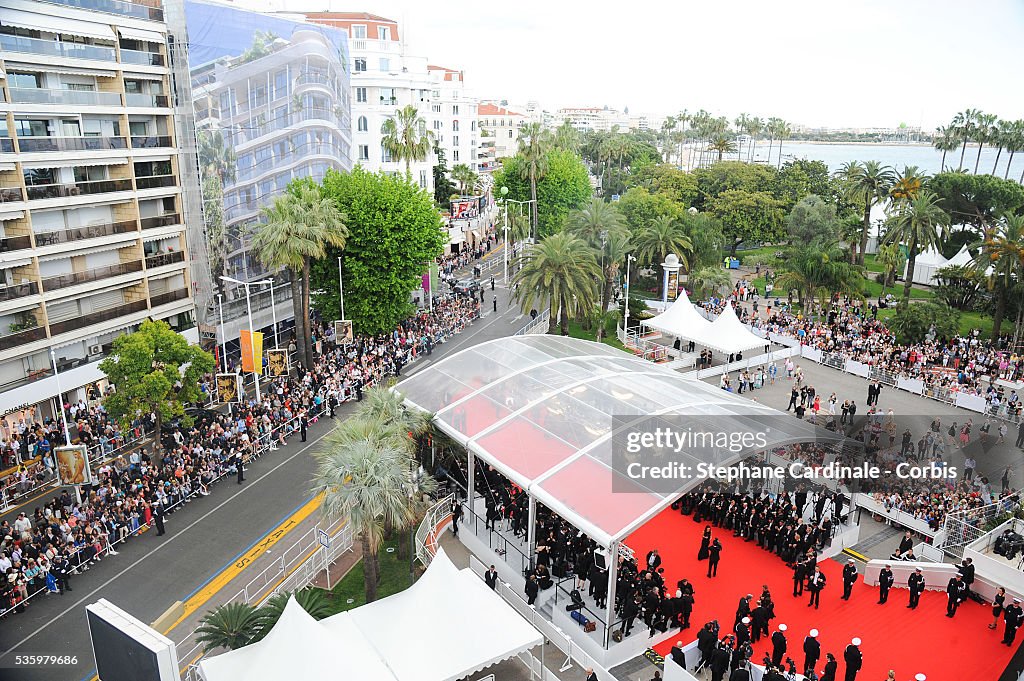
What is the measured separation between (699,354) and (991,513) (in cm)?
2043

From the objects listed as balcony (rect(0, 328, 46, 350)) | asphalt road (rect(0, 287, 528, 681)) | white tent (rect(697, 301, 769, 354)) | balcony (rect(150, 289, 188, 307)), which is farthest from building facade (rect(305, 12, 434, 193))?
asphalt road (rect(0, 287, 528, 681))

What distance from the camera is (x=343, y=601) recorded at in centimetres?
2012

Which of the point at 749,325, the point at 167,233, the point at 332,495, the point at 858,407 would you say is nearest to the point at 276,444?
the point at 332,495

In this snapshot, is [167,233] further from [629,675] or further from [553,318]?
[629,675]

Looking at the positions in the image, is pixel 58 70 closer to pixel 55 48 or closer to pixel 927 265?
pixel 55 48

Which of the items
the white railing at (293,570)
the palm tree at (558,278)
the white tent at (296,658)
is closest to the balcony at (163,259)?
the palm tree at (558,278)

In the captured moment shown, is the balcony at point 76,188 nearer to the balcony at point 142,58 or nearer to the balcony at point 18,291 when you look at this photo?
the balcony at point 18,291

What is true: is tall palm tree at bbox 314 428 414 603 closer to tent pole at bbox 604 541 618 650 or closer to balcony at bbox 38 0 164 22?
tent pole at bbox 604 541 618 650

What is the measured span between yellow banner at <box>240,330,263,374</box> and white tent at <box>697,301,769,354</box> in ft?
74.7

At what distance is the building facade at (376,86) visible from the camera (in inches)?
2554

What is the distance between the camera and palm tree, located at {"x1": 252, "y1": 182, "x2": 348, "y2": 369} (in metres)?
35.6

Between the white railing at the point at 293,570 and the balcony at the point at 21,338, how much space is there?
57.7 feet

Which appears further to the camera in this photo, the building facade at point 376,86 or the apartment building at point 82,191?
the building facade at point 376,86

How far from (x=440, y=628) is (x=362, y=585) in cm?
595
